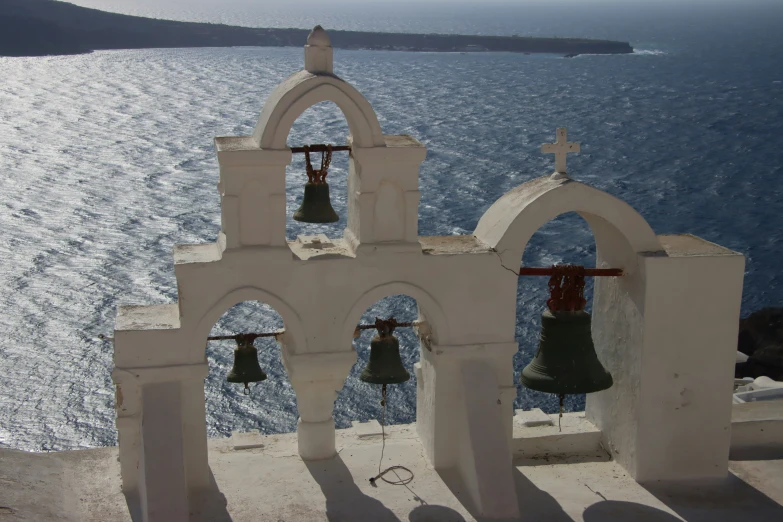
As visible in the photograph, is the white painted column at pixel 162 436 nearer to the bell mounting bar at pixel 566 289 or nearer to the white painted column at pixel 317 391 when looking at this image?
the white painted column at pixel 317 391

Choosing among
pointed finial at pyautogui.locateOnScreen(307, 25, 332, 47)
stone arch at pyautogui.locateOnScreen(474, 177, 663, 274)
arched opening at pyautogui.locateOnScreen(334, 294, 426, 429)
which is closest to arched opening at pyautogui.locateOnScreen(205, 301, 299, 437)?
arched opening at pyautogui.locateOnScreen(334, 294, 426, 429)

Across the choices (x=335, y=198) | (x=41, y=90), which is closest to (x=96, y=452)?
(x=335, y=198)

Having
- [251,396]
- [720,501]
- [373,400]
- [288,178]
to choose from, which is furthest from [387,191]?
[288,178]

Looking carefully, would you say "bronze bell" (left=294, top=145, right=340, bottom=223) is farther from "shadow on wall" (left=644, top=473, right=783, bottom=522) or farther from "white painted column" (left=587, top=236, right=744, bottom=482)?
"shadow on wall" (left=644, top=473, right=783, bottom=522)

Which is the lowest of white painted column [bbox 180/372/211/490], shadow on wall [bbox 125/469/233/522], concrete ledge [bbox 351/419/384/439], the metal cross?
shadow on wall [bbox 125/469/233/522]

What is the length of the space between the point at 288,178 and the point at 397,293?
1472 inches

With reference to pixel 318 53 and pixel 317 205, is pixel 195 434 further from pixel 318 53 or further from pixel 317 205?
pixel 318 53

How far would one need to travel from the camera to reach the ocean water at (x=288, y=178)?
30.6 m

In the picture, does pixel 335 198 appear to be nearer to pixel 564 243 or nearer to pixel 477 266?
pixel 564 243

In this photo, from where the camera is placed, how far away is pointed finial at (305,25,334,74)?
1006 cm

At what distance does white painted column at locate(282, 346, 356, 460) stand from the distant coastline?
101689 millimetres

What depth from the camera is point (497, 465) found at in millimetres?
10500

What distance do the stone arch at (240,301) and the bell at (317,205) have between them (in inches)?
45.2

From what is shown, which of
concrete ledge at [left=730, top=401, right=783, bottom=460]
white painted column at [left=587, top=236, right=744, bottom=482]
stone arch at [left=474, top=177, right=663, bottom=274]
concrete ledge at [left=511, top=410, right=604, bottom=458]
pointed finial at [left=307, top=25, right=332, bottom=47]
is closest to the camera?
pointed finial at [left=307, top=25, right=332, bottom=47]
